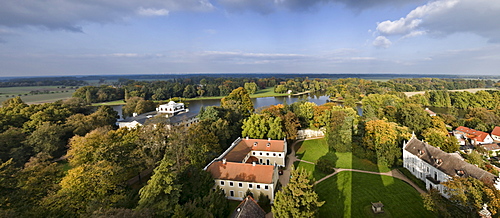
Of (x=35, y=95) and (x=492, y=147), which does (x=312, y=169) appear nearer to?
(x=492, y=147)

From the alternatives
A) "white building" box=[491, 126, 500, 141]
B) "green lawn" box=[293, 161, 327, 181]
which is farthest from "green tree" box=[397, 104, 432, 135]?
"green lawn" box=[293, 161, 327, 181]

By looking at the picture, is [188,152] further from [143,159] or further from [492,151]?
[492,151]

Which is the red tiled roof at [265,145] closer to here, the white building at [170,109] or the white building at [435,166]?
the white building at [435,166]

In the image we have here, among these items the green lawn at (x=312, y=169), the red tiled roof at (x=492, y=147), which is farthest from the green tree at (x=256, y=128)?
the red tiled roof at (x=492, y=147)

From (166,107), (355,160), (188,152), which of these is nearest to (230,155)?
(188,152)

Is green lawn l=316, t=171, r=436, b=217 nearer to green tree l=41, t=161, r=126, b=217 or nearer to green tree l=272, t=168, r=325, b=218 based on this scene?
green tree l=272, t=168, r=325, b=218

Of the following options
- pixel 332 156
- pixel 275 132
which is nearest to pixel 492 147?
pixel 332 156
